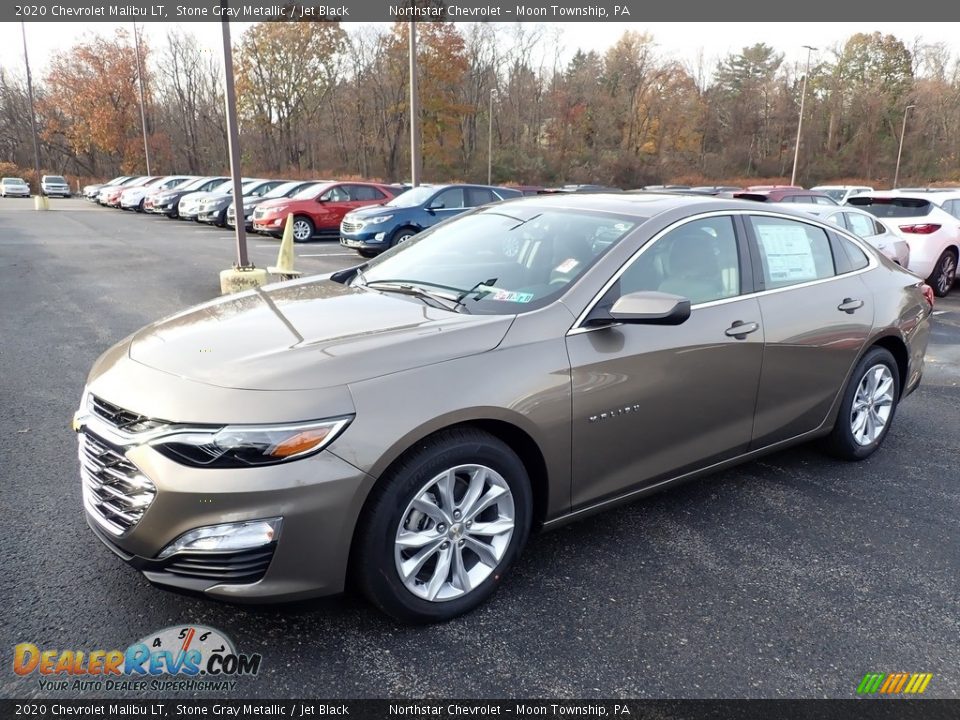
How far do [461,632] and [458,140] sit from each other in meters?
57.0

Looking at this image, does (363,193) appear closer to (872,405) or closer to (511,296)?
(872,405)

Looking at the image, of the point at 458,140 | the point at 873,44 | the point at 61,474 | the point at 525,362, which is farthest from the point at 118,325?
the point at 873,44

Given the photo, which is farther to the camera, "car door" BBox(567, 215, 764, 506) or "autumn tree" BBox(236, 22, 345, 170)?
"autumn tree" BBox(236, 22, 345, 170)

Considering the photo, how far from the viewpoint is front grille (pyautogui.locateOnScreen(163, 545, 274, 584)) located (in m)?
2.31

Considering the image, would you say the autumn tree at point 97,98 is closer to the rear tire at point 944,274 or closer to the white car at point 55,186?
the white car at point 55,186

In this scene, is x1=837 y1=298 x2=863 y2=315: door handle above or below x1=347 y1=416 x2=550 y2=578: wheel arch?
above

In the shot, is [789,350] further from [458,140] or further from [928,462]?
[458,140]

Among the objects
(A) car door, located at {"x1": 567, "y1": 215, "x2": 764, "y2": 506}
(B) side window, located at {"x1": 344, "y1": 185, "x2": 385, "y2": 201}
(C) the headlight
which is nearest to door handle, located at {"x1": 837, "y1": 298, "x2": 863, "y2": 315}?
(A) car door, located at {"x1": 567, "y1": 215, "x2": 764, "y2": 506}

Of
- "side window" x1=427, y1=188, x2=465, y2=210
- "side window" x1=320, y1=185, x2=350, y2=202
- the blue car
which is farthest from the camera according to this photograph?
"side window" x1=320, y1=185, x2=350, y2=202

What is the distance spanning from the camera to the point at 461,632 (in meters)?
2.68

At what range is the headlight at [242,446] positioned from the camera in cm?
230

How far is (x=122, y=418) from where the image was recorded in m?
2.54

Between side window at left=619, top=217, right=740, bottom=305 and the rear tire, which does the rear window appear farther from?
side window at left=619, top=217, right=740, bottom=305

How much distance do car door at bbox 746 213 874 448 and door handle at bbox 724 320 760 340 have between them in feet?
0.41
